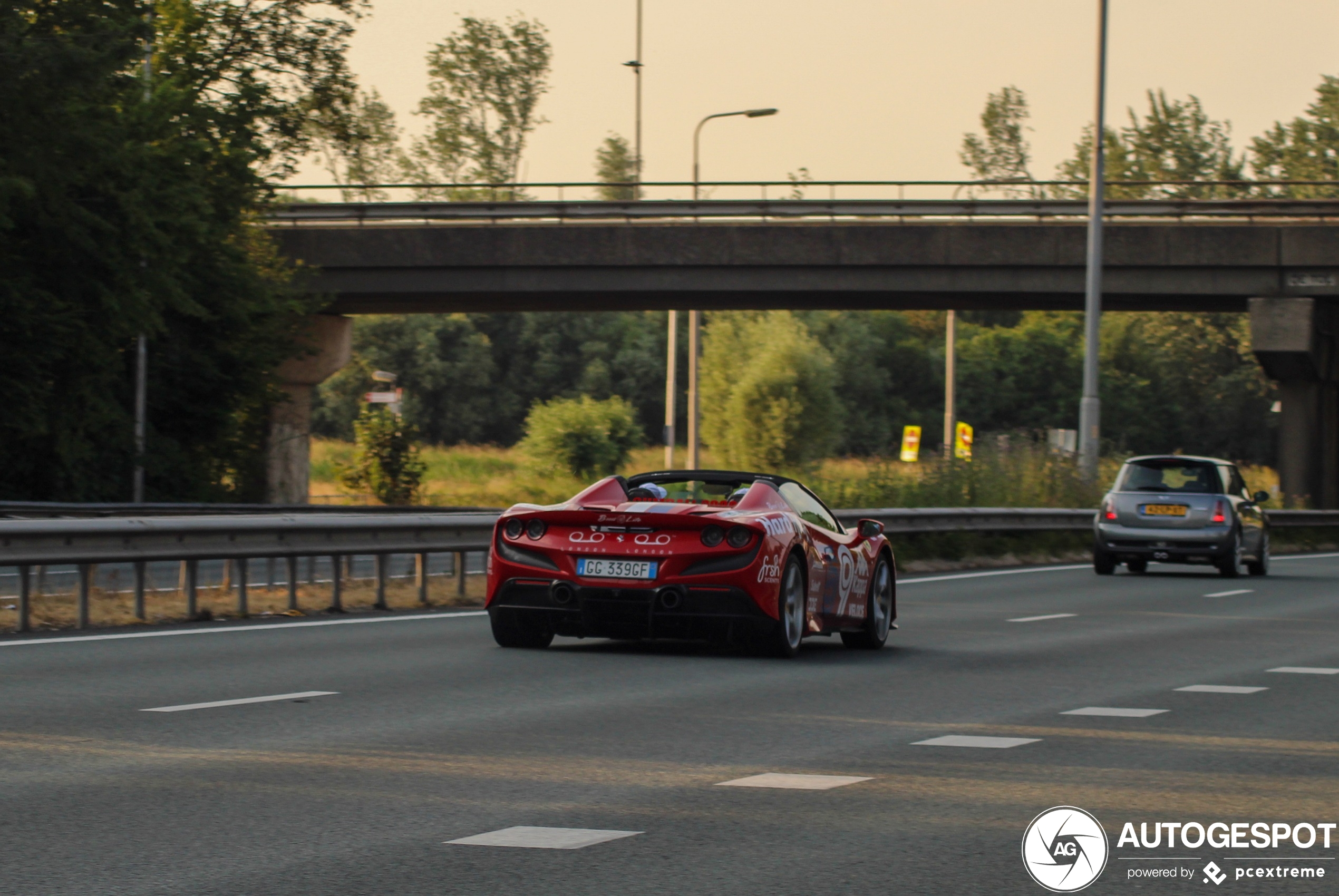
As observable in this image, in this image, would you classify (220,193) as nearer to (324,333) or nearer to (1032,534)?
(324,333)

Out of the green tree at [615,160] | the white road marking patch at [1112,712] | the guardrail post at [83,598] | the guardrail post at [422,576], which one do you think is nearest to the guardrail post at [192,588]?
the guardrail post at [83,598]

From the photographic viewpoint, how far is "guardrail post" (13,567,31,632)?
535 inches

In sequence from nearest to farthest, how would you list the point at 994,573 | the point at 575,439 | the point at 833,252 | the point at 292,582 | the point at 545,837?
the point at 545,837 → the point at 292,582 → the point at 994,573 → the point at 833,252 → the point at 575,439

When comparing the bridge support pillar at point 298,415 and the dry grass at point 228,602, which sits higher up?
the bridge support pillar at point 298,415

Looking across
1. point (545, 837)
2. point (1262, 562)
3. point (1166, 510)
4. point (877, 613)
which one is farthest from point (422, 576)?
point (1262, 562)

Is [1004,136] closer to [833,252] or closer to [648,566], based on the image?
[833,252]

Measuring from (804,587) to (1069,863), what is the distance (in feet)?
21.8

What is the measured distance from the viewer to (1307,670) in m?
12.8

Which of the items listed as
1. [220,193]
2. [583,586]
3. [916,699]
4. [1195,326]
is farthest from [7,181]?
[1195,326]

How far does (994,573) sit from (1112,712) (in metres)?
15.2

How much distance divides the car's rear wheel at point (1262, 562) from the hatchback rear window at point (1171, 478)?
1.40 metres

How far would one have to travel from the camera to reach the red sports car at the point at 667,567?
469 inches

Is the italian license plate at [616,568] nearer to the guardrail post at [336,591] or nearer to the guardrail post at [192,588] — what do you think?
the guardrail post at [192,588]

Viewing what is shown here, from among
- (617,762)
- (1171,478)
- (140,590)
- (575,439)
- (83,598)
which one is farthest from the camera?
(575,439)
